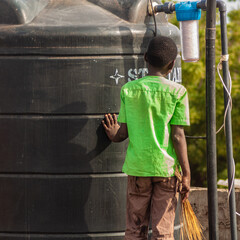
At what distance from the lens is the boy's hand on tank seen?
418 centimetres

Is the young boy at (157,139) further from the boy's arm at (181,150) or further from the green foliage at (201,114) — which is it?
the green foliage at (201,114)

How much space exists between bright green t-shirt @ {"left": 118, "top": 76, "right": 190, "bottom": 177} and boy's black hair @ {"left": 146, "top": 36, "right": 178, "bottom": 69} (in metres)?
0.12

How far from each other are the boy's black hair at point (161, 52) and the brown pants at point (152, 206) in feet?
→ 2.39

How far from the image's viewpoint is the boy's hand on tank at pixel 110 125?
13.7 feet

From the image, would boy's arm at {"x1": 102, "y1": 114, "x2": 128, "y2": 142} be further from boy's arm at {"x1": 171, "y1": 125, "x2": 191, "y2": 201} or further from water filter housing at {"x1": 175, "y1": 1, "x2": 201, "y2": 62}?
water filter housing at {"x1": 175, "y1": 1, "x2": 201, "y2": 62}

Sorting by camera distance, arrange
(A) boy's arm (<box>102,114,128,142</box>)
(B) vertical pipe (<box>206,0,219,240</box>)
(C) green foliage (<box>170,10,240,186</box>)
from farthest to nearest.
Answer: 1. (C) green foliage (<box>170,10,240,186</box>)
2. (A) boy's arm (<box>102,114,128,142</box>)
3. (B) vertical pipe (<box>206,0,219,240</box>)

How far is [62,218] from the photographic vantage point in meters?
4.25

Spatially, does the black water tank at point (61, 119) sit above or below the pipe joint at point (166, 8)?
below

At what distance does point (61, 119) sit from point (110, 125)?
0.35 metres

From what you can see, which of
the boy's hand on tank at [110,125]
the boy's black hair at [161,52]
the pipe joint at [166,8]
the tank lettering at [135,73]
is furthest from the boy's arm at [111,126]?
the pipe joint at [166,8]

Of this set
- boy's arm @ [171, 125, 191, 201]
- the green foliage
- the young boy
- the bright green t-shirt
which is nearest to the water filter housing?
the young boy

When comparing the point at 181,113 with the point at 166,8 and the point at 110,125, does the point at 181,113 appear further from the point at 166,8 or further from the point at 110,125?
the point at 166,8

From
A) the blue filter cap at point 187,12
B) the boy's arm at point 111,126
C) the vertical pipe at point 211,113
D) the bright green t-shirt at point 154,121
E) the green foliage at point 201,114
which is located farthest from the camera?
the green foliage at point 201,114

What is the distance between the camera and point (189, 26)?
430cm
